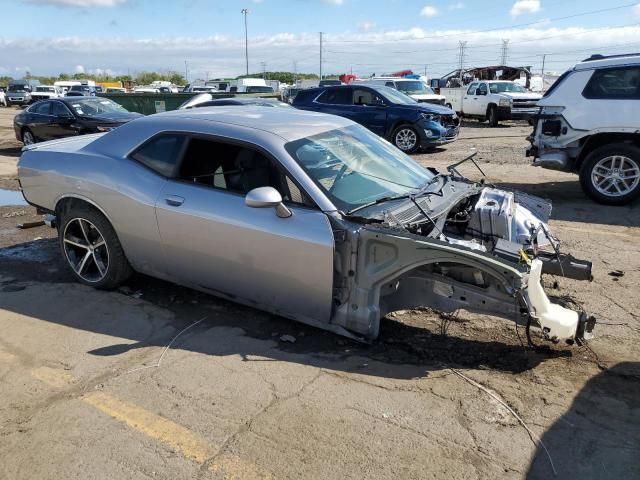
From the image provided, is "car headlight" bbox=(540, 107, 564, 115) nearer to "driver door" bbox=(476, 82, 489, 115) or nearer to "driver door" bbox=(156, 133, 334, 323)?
"driver door" bbox=(156, 133, 334, 323)

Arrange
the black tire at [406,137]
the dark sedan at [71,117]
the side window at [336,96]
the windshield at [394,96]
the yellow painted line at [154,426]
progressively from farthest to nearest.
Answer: the side window at [336,96] < the windshield at [394,96] < the black tire at [406,137] < the dark sedan at [71,117] < the yellow painted line at [154,426]

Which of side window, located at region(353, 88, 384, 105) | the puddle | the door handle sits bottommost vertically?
the puddle

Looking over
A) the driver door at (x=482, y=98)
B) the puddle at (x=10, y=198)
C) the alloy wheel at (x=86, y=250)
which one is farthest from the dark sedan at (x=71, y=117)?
the driver door at (x=482, y=98)

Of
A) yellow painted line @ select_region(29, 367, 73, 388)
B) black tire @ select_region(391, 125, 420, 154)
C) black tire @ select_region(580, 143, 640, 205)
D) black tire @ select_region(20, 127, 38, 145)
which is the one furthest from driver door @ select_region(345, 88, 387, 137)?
yellow painted line @ select_region(29, 367, 73, 388)

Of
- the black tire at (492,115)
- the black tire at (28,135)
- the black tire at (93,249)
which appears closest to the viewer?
the black tire at (93,249)

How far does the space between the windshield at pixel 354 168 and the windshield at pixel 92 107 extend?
11.4m

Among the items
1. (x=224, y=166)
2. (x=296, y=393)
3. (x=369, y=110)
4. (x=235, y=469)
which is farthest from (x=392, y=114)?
(x=235, y=469)

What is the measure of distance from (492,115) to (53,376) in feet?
69.5

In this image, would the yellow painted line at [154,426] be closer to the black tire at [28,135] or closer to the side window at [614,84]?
the side window at [614,84]

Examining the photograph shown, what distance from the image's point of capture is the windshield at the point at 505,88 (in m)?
22.0

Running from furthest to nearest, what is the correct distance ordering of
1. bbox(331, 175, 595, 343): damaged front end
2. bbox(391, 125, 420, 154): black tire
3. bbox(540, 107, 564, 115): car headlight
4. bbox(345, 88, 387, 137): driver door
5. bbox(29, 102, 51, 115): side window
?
bbox(29, 102, 51, 115): side window
bbox(345, 88, 387, 137): driver door
bbox(391, 125, 420, 154): black tire
bbox(540, 107, 564, 115): car headlight
bbox(331, 175, 595, 343): damaged front end

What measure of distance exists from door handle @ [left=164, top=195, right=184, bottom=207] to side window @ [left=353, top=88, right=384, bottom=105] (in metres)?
10.7

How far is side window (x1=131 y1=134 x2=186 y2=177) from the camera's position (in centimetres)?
427

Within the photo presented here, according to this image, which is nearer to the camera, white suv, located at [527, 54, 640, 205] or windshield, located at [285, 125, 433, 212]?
windshield, located at [285, 125, 433, 212]
